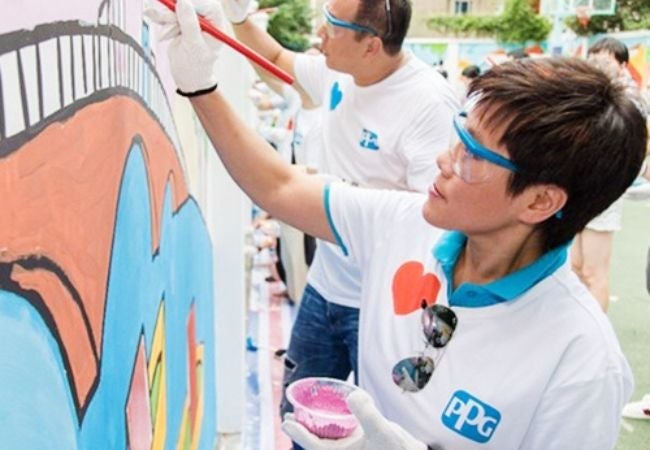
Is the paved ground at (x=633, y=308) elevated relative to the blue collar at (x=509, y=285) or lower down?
lower down

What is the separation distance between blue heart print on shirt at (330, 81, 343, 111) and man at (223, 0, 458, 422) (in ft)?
0.08

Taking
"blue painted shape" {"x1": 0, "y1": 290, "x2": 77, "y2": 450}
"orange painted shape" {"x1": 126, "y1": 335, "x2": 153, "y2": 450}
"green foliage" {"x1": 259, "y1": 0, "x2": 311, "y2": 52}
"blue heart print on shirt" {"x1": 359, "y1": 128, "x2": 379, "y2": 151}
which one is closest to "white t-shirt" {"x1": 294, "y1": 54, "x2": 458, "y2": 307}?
"blue heart print on shirt" {"x1": 359, "y1": 128, "x2": 379, "y2": 151}

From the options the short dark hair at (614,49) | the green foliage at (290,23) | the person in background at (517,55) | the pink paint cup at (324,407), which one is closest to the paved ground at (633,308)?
the short dark hair at (614,49)

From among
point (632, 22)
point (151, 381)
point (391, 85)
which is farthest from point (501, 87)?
point (632, 22)

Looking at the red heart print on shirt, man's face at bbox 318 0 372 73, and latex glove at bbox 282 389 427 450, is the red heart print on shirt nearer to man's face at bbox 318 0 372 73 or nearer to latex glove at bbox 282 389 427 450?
latex glove at bbox 282 389 427 450

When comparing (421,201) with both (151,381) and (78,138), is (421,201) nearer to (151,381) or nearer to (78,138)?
(151,381)

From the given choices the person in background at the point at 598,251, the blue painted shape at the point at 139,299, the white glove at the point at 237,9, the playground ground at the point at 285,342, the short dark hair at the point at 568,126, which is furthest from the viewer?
the person in background at the point at 598,251

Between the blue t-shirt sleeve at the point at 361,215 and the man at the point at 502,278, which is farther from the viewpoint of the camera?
the blue t-shirt sleeve at the point at 361,215

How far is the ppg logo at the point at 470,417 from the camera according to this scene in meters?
1.11

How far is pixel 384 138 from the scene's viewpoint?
1924mm

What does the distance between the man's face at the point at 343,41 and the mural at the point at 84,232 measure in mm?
659

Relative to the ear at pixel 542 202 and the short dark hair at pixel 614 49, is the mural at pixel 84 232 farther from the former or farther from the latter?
the short dark hair at pixel 614 49

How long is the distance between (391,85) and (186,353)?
0.82 metres

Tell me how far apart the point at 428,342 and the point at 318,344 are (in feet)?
2.83
